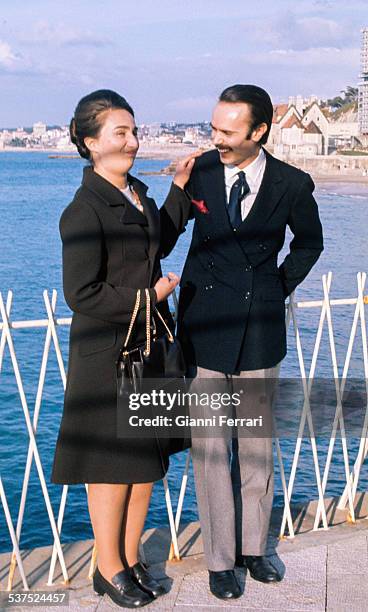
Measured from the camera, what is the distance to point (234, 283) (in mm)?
3516

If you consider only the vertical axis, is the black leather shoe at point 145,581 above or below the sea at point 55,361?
above

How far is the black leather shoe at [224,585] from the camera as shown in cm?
355

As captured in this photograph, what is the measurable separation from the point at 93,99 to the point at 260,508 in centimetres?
180

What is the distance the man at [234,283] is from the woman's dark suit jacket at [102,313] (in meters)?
0.23

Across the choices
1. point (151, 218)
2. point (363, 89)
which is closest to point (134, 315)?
point (151, 218)

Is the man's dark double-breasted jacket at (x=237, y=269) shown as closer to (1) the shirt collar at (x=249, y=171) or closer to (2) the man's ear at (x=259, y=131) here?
(1) the shirt collar at (x=249, y=171)

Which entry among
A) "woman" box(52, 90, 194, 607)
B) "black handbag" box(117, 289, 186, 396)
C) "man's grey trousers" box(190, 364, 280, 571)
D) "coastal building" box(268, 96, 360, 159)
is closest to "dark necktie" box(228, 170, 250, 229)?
"woman" box(52, 90, 194, 607)

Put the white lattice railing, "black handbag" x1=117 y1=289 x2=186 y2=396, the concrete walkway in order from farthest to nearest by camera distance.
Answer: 1. the white lattice railing
2. the concrete walkway
3. "black handbag" x1=117 y1=289 x2=186 y2=396

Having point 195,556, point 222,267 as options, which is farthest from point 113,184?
point 195,556

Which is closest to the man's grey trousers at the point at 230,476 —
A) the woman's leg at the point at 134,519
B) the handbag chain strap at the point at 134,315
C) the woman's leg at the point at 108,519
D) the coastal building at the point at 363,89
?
the woman's leg at the point at 134,519

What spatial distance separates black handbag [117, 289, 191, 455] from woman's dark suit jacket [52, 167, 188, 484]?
1.1 inches

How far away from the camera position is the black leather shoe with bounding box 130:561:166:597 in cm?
354

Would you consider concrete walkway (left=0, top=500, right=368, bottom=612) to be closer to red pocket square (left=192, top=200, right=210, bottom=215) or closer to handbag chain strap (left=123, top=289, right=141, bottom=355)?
handbag chain strap (left=123, top=289, right=141, bottom=355)

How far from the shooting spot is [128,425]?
333 cm
